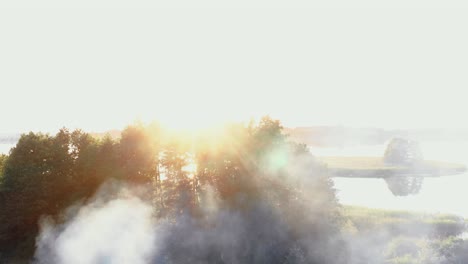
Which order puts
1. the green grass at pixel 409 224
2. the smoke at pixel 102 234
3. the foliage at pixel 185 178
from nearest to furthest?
the smoke at pixel 102 234 < the foliage at pixel 185 178 < the green grass at pixel 409 224

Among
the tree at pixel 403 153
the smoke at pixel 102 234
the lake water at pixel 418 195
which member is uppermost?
the tree at pixel 403 153

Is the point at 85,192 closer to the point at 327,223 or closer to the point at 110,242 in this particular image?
the point at 110,242

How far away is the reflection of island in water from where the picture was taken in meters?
72.1

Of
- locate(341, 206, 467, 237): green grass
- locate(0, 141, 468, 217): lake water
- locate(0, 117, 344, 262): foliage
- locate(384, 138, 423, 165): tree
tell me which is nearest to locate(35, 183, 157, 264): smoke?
locate(0, 117, 344, 262): foliage

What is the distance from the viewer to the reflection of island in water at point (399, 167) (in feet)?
236

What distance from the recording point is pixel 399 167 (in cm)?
7888

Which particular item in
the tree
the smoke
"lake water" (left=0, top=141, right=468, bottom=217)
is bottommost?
"lake water" (left=0, top=141, right=468, bottom=217)

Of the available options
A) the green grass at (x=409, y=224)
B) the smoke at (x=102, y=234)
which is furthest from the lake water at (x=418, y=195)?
the smoke at (x=102, y=234)

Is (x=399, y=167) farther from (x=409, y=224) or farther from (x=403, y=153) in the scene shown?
(x=409, y=224)

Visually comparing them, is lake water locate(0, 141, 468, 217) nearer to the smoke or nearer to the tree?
the tree

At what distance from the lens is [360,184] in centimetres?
6862

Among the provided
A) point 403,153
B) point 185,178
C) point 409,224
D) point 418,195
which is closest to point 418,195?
point 418,195

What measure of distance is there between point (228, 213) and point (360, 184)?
45556mm

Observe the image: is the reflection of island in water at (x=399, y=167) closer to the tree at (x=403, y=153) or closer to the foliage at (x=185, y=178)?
the tree at (x=403, y=153)
